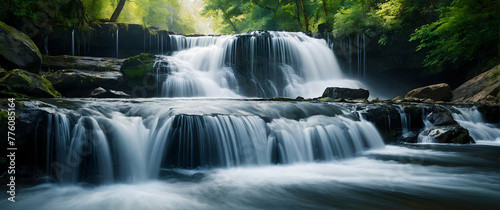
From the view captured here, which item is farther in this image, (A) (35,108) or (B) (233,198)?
(A) (35,108)

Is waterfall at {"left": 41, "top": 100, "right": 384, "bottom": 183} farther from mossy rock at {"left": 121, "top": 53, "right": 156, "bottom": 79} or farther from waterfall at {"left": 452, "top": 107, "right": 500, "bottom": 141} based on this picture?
mossy rock at {"left": 121, "top": 53, "right": 156, "bottom": 79}

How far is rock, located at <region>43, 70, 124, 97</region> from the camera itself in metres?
9.75

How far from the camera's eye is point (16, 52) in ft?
27.8

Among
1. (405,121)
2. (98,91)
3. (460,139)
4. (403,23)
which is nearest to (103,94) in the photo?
(98,91)

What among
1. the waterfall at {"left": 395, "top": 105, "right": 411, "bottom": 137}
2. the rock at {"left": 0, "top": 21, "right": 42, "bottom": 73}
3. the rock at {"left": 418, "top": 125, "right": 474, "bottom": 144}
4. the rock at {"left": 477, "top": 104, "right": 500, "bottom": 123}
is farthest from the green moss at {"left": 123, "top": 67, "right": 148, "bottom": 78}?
the rock at {"left": 477, "top": 104, "right": 500, "bottom": 123}

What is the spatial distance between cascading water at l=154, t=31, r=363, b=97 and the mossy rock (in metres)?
1.46

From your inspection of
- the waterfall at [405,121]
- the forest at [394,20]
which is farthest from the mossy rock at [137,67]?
the waterfall at [405,121]

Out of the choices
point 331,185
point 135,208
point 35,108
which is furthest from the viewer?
point 35,108

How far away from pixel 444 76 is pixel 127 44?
16088mm

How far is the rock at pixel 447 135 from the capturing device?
6.64 m

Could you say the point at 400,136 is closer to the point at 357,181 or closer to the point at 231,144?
the point at 357,181

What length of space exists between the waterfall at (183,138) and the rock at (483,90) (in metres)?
6.10

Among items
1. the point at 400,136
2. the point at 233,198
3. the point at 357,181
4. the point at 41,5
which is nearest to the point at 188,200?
the point at 233,198

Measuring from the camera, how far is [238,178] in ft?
13.8
